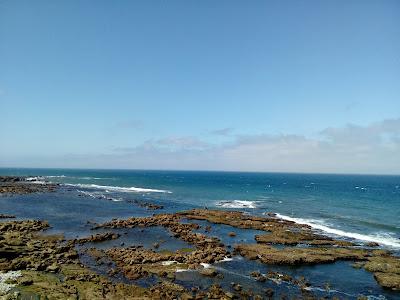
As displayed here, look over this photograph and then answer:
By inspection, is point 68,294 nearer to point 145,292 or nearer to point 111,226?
point 145,292

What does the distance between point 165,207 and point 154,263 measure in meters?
46.3

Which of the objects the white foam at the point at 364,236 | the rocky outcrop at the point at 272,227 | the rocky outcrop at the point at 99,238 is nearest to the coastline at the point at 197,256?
the rocky outcrop at the point at 99,238

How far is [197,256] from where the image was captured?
38.9 meters

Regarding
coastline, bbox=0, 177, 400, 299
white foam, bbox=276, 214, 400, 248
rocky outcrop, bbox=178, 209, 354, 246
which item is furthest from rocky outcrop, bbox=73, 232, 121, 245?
white foam, bbox=276, 214, 400, 248

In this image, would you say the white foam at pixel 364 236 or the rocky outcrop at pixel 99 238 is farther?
the white foam at pixel 364 236

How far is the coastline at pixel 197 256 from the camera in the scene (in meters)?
30.1

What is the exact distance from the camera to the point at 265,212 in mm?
78250

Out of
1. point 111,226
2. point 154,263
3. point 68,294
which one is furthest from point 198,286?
point 111,226

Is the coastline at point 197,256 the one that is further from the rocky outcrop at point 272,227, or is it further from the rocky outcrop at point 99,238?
the rocky outcrop at point 272,227

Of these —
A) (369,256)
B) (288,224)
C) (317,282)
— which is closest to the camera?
(317,282)

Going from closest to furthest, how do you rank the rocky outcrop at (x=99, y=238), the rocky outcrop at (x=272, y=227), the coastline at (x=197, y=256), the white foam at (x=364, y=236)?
the coastline at (x=197, y=256) → the rocky outcrop at (x=99, y=238) → the rocky outcrop at (x=272, y=227) → the white foam at (x=364, y=236)

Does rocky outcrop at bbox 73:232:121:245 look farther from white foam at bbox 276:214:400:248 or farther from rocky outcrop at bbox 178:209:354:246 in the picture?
white foam at bbox 276:214:400:248

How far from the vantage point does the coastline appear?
3010cm

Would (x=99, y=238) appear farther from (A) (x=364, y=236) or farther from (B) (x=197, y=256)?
(A) (x=364, y=236)
